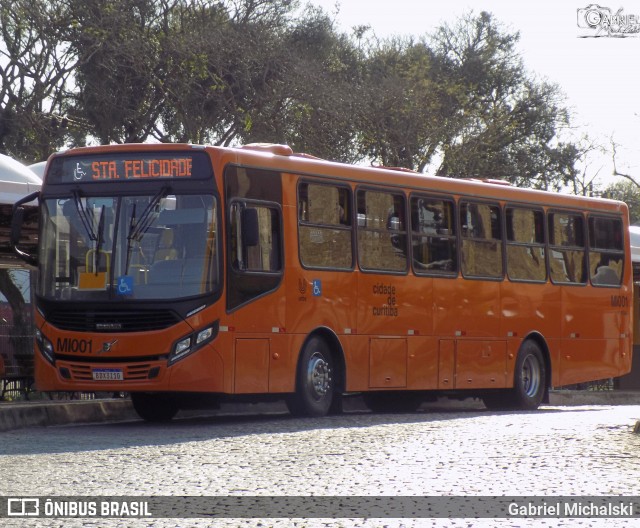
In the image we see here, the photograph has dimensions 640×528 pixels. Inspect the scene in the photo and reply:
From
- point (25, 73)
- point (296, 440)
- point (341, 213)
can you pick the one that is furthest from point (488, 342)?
point (25, 73)

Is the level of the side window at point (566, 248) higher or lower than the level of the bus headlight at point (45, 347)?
higher

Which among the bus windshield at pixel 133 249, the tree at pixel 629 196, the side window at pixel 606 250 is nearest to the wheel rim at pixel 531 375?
the side window at pixel 606 250

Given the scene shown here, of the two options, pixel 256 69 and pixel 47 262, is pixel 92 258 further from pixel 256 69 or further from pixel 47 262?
pixel 256 69

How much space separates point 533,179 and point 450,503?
51465 millimetres

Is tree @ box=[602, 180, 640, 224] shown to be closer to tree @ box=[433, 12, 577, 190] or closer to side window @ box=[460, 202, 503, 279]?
tree @ box=[433, 12, 577, 190]

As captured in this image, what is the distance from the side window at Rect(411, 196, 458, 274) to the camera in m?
19.2

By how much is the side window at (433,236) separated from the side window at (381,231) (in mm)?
296

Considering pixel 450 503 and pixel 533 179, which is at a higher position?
pixel 533 179

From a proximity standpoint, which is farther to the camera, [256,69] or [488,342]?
[256,69]

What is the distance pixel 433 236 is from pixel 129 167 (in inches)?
201

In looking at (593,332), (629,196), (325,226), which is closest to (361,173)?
(325,226)

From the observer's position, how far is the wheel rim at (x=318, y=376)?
1703 centimetres

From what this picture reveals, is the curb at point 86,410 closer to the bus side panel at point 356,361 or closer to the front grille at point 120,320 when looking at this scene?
the front grille at point 120,320

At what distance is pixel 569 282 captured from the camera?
2244 centimetres
